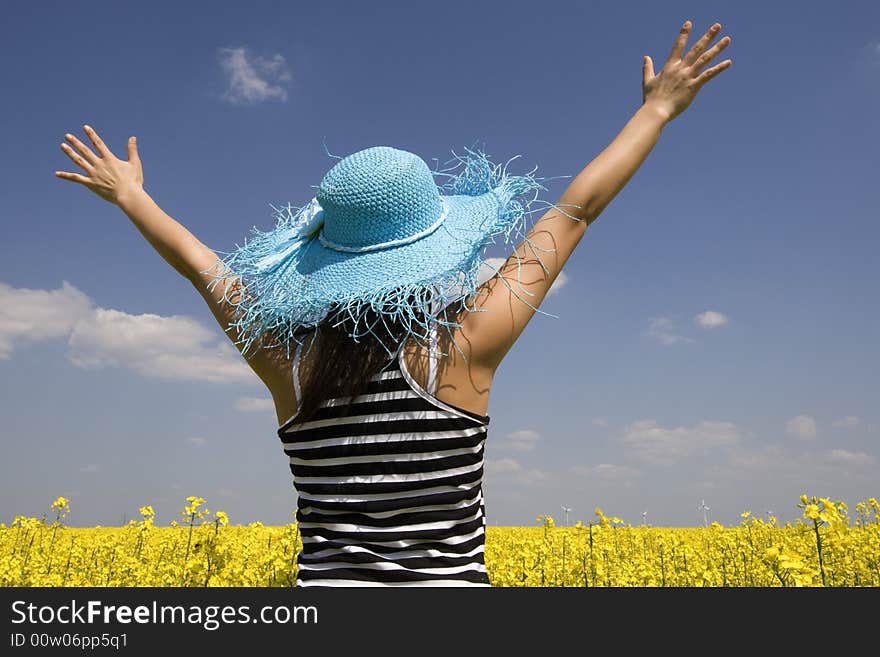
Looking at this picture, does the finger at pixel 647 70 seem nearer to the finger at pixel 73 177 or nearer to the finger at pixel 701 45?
the finger at pixel 701 45

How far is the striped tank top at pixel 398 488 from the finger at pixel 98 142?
4.61 feet

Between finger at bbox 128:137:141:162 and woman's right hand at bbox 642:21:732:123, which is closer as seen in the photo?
woman's right hand at bbox 642:21:732:123

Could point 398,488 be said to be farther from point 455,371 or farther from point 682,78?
point 682,78

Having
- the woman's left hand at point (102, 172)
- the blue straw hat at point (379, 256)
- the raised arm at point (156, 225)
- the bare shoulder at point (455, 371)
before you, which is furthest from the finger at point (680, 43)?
the woman's left hand at point (102, 172)

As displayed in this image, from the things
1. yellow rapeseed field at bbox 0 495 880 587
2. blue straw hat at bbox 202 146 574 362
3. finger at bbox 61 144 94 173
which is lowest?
yellow rapeseed field at bbox 0 495 880 587

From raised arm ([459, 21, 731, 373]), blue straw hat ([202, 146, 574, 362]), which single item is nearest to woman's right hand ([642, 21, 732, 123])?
raised arm ([459, 21, 731, 373])

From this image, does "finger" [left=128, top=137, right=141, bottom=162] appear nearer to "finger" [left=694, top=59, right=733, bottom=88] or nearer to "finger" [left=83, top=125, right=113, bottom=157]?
"finger" [left=83, top=125, right=113, bottom=157]

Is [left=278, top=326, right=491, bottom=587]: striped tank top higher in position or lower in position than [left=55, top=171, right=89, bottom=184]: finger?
lower

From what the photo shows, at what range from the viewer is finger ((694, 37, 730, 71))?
1930mm

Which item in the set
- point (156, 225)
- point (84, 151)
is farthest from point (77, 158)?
point (156, 225)

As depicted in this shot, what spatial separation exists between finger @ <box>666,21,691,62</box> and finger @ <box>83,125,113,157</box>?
6.03ft

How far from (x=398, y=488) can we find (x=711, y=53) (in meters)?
1.45

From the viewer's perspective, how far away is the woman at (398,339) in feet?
5.04
